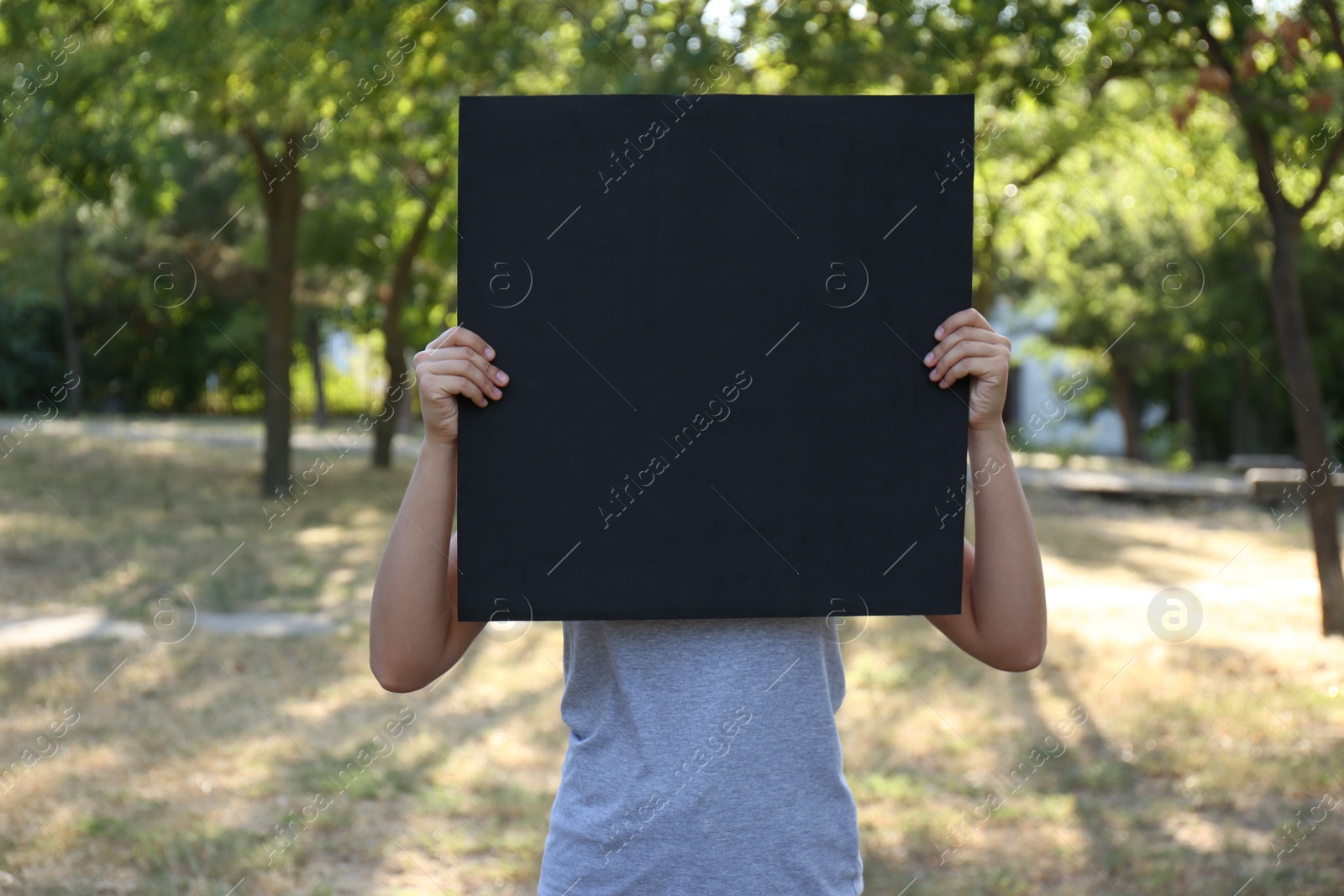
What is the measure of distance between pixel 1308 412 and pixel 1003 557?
6.70 meters

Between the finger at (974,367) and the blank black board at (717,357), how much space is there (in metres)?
0.04

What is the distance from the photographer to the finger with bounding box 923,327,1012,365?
4.79 feet

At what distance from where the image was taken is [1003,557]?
61.6 inches

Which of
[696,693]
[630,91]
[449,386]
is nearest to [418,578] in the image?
[449,386]

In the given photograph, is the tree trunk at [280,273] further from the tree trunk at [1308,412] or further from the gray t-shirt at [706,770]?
the gray t-shirt at [706,770]

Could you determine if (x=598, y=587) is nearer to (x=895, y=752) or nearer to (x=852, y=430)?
(x=852, y=430)

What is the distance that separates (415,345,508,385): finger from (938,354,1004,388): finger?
1.85 feet

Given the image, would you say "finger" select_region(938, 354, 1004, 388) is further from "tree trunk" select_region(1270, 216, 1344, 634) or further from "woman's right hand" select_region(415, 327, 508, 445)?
"tree trunk" select_region(1270, 216, 1344, 634)

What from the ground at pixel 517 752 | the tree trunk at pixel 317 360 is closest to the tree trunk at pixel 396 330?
the ground at pixel 517 752

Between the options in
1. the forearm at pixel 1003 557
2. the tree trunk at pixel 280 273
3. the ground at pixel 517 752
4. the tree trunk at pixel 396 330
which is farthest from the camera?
the tree trunk at pixel 396 330

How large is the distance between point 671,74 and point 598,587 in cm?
586

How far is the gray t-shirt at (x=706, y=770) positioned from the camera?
4.84 ft

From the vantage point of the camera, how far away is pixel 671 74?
22.4ft

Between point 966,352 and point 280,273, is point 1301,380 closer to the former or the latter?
point 966,352
